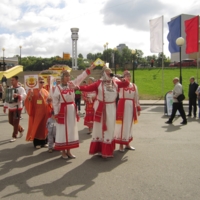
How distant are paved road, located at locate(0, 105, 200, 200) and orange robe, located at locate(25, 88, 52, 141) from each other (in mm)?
426

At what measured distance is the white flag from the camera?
21516 mm

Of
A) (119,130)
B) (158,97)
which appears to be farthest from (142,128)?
(158,97)

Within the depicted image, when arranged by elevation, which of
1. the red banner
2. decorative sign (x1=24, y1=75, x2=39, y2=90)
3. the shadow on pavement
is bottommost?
the shadow on pavement

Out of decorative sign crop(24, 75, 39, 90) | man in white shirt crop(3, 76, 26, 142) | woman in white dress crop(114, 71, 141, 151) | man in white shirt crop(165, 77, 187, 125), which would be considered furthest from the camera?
man in white shirt crop(165, 77, 187, 125)

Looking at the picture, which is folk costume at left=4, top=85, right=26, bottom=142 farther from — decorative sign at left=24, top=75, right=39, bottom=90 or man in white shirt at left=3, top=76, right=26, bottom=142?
decorative sign at left=24, top=75, right=39, bottom=90

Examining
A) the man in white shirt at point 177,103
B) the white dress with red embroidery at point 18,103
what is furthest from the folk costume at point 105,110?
the man in white shirt at point 177,103

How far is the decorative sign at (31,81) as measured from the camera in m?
6.86

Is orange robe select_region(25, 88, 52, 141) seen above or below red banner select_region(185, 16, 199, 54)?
below

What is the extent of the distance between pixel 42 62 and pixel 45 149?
100136 millimetres

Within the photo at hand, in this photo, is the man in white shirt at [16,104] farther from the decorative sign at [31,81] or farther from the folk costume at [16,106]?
the decorative sign at [31,81]

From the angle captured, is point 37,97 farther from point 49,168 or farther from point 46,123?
point 49,168

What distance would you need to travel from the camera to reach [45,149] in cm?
716

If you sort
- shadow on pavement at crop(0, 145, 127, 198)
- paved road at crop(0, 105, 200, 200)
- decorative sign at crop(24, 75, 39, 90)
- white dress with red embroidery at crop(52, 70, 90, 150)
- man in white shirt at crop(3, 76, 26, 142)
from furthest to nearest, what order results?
man in white shirt at crop(3, 76, 26, 142), decorative sign at crop(24, 75, 39, 90), white dress with red embroidery at crop(52, 70, 90, 150), shadow on pavement at crop(0, 145, 127, 198), paved road at crop(0, 105, 200, 200)

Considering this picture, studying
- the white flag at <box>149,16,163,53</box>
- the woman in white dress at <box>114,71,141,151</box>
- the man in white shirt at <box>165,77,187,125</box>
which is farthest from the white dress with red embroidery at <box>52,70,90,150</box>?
the white flag at <box>149,16,163,53</box>
